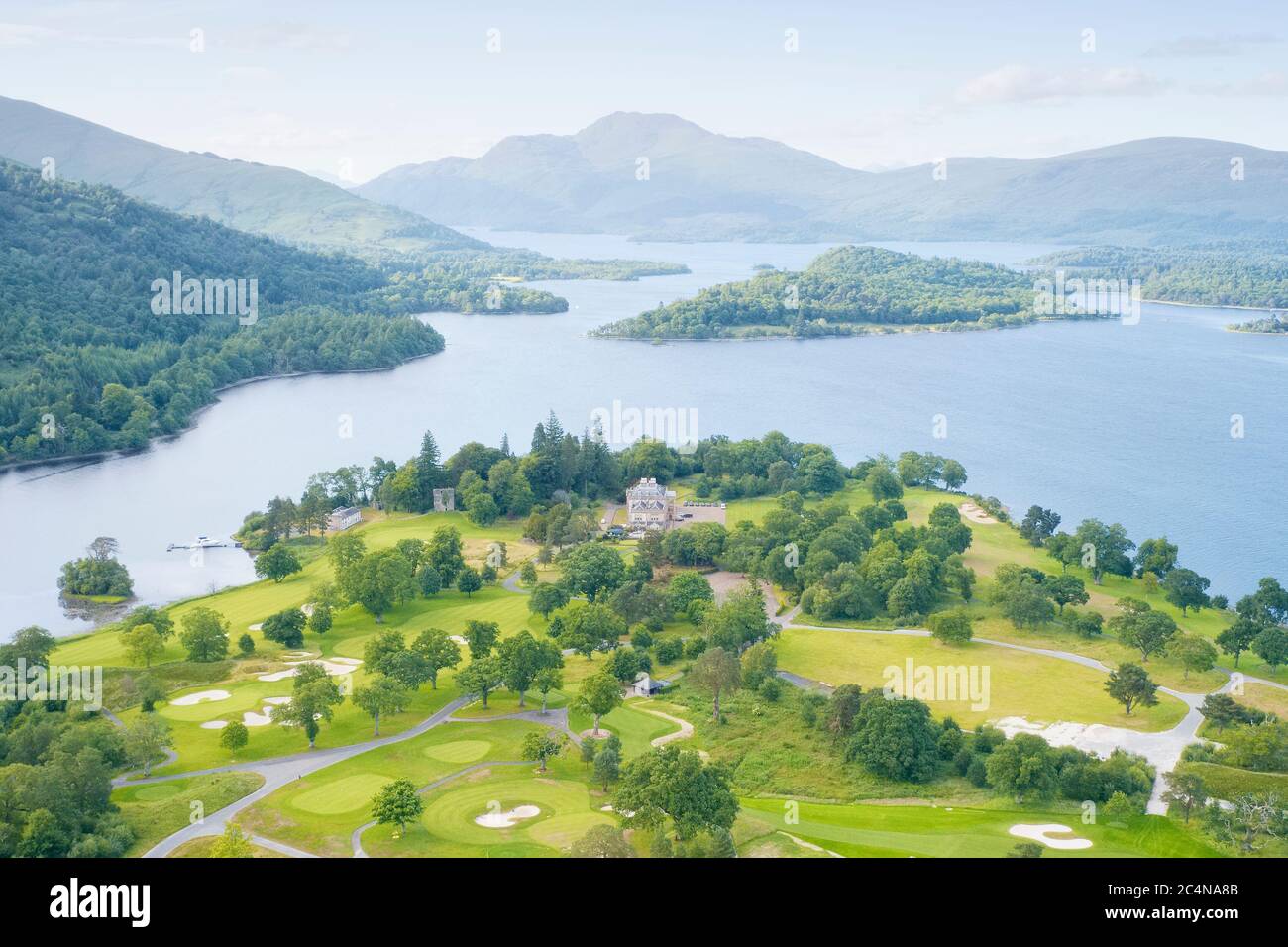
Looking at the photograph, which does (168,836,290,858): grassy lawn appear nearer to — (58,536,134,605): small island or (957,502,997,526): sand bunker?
(58,536,134,605): small island

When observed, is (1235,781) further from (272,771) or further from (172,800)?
(172,800)

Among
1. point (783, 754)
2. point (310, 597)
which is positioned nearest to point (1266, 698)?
point (783, 754)

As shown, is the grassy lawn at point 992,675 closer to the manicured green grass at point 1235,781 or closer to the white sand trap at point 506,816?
the manicured green grass at point 1235,781

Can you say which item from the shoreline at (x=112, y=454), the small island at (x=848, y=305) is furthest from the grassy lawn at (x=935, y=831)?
the small island at (x=848, y=305)

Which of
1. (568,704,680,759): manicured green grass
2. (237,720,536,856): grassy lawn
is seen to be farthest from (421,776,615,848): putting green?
(568,704,680,759): manicured green grass

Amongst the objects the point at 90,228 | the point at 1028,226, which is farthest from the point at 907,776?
the point at 1028,226
